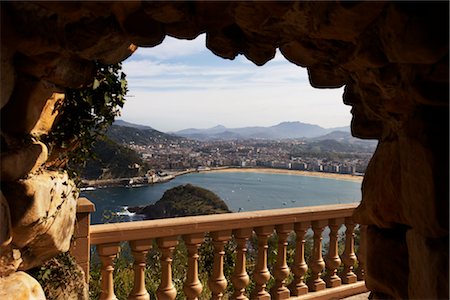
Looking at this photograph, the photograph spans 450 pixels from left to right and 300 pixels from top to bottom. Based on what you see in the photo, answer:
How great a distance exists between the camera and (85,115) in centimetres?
251

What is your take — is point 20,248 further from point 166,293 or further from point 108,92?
point 166,293

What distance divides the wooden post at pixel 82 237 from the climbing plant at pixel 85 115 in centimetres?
49

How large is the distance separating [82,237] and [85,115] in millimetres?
1101

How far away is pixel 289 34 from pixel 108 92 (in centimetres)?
127

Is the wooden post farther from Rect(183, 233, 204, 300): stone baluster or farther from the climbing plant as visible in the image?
Rect(183, 233, 204, 300): stone baluster

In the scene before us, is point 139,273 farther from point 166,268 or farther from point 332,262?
point 332,262

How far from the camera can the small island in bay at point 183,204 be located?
7709 millimetres

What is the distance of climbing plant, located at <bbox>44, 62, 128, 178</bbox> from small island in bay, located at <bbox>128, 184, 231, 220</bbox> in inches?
186

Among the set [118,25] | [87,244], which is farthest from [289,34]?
[87,244]

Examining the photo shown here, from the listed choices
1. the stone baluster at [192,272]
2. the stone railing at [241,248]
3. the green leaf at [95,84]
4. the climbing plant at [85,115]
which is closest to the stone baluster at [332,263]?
the stone railing at [241,248]

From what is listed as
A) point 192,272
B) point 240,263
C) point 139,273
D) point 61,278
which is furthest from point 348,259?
point 61,278

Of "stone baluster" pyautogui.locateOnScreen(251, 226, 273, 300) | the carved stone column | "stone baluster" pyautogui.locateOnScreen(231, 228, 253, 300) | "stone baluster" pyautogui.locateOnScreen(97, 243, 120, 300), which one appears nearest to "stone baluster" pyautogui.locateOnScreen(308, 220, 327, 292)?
the carved stone column

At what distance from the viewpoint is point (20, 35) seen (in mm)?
1680

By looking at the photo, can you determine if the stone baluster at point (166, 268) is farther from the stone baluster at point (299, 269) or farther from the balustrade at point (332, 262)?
the balustrade at point (332, 262)
